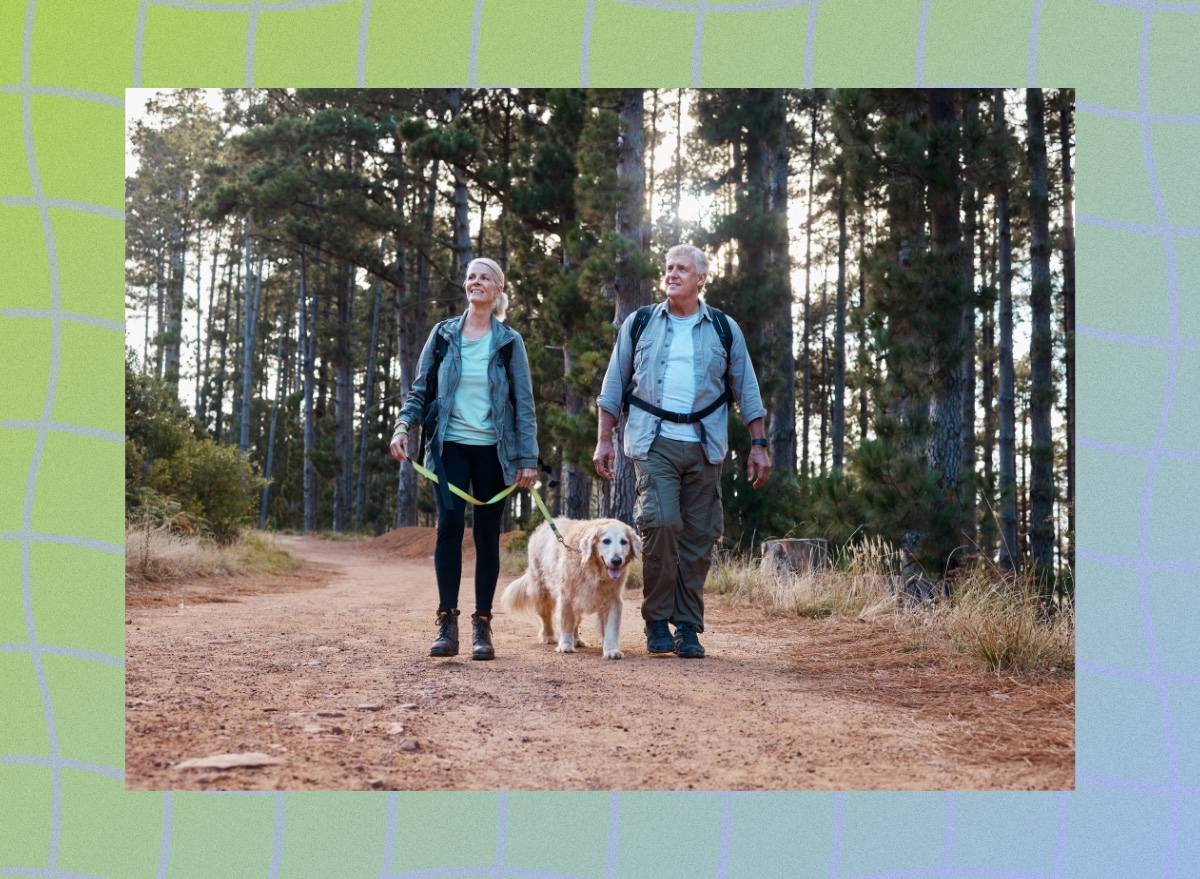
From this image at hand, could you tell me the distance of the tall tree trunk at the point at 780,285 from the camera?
15.4 meters

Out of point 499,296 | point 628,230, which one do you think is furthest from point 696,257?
point 628,230

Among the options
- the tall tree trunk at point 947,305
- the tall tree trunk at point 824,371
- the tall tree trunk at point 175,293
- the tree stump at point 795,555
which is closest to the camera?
the tree stump at point 795,555

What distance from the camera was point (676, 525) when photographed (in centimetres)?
464

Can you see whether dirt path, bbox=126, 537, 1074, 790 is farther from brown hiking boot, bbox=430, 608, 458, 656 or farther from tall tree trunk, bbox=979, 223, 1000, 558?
tall tree trunk, bbox=979, 223, 1000, 558

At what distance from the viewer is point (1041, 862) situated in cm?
280

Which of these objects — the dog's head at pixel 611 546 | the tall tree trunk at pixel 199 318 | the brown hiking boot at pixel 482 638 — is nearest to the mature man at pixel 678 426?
the dog's head at pixel 611 546

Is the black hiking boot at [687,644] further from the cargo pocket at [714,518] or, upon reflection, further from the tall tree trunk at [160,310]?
the tall tree trunk at [160,310]

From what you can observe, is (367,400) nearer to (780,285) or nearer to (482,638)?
(780,285)

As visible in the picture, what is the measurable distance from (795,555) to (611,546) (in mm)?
3807

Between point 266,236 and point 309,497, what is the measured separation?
25.9 ft

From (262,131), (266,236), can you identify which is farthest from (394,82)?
(266,236)

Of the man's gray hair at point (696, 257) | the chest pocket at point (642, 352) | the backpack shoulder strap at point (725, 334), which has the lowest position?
the chest pocket at point (642, 352)
